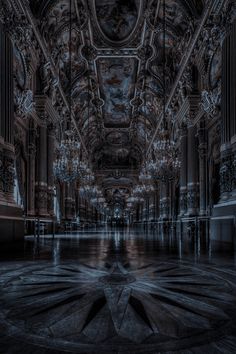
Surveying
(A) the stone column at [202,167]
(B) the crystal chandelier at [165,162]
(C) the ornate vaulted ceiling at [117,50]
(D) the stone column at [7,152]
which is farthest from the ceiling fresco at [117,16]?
(D) the stone column at [7,152]

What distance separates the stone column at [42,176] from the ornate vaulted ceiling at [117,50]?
4625 mm

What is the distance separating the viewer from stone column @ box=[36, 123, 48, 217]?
15.1 m

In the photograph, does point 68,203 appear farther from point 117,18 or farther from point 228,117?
point 228,117

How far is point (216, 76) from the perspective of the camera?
12922mm

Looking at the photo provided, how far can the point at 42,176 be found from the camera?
1555cm

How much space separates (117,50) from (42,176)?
31.6ft

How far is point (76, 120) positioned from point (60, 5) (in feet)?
41.4

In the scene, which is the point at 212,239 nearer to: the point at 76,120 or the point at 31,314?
the point at 31,314

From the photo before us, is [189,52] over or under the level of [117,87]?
under

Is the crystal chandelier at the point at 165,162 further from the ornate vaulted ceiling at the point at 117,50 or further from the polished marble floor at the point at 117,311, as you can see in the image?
the polished marble floor at the point at 117,311

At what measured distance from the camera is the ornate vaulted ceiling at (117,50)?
14.8 metres

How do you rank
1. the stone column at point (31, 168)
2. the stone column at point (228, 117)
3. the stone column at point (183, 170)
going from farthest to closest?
the stone column at point (183, 170)
the stone column at point (31, 168)
the stone column at point (228, 117)

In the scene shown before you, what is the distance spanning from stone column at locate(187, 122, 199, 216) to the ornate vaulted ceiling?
492cm

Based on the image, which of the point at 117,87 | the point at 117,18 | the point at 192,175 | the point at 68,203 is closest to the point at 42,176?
the point at 192,175
